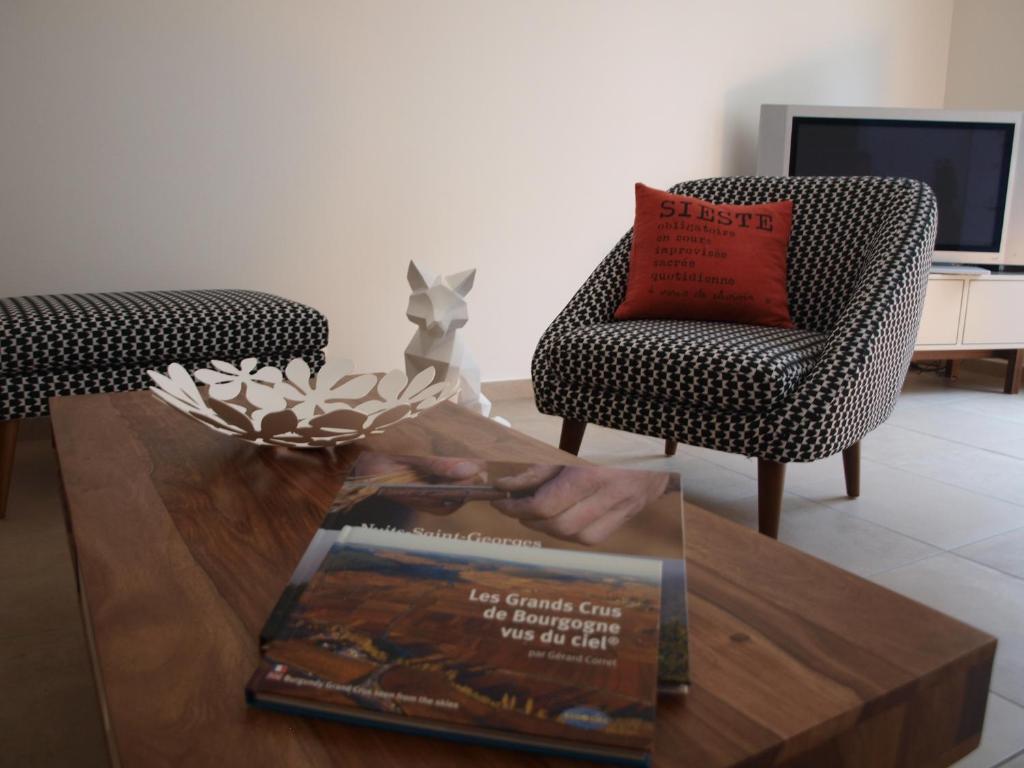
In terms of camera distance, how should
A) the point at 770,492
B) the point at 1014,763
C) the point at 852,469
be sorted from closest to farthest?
the point at 1014,763 → the point at 770,492 → the point at 852,469

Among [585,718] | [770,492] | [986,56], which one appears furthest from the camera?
[986,56]

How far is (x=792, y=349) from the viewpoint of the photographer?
1810mm

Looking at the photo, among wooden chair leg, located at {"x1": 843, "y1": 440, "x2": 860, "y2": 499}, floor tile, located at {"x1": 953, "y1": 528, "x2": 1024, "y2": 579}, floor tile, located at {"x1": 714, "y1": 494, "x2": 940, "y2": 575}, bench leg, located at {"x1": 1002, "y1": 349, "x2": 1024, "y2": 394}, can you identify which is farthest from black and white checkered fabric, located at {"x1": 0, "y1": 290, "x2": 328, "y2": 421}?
bench leg, located at {"x1": 1002, "y1": 349, "x2": 1024, "y2": 394}

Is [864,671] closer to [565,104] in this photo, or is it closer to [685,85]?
[565,104]

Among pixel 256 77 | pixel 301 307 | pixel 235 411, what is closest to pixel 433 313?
pixel 301 307

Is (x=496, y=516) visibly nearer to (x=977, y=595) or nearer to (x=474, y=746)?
(x=474, y=746)

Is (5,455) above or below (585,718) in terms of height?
below

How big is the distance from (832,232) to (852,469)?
1.95 ft

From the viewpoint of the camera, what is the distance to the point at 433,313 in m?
2.09

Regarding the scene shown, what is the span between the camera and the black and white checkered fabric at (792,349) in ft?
5.58

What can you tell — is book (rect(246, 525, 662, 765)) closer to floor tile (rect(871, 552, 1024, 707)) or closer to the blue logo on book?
the blue logo on book

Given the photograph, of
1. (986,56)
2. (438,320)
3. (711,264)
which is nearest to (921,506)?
(711,264)

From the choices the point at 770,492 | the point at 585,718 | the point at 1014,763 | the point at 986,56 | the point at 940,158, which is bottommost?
the point at 1014,763

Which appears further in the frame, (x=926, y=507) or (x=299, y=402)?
(x=926, y=507)
